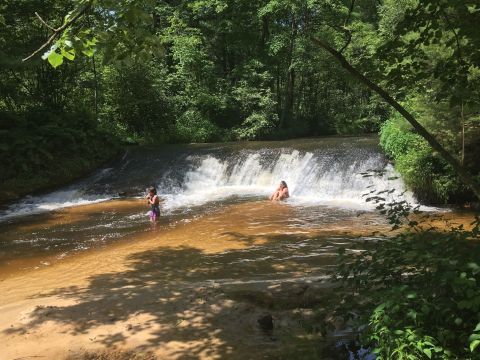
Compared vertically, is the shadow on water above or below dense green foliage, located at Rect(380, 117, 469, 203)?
below

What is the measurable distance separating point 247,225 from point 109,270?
3905mm

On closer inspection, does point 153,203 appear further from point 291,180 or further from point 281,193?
point 291,180

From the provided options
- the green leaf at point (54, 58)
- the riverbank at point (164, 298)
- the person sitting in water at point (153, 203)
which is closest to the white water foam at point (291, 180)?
the person sitting in water at point (153, 203)

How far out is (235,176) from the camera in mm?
17438

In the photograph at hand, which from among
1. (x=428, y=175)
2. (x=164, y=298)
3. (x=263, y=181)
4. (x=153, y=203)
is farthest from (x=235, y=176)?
(x=164, y=298)

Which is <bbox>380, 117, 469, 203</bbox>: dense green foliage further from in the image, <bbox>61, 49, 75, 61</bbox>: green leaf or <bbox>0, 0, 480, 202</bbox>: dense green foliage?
<bbox>61, 49, 75, 61</bbox>: green leaf

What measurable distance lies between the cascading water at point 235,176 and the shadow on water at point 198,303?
19.3ft

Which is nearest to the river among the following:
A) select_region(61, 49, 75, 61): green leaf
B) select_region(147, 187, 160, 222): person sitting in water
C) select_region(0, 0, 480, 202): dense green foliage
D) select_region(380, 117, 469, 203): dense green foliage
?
select_region(147, 187, 160, 222): person sitting in water

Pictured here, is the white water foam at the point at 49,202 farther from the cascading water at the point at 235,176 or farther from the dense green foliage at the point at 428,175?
the dense green foliage at the point at 428,175

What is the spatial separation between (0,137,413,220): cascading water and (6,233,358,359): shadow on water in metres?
5.90

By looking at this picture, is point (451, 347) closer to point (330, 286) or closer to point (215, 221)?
point (330, 286)

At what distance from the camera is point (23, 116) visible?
1811 cm

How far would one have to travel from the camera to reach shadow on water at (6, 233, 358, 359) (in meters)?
4.73

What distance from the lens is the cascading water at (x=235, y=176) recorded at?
1459 centimetres
